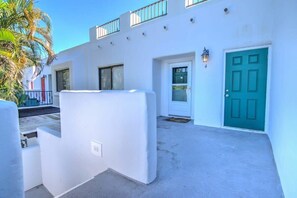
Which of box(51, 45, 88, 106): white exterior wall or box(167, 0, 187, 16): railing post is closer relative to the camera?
box(167, 0, 187, 16): railing post

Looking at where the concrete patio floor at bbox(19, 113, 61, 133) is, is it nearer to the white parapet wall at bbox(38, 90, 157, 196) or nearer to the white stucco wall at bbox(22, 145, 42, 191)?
the white stucco wall at bbox(22, 145, 42, 191)

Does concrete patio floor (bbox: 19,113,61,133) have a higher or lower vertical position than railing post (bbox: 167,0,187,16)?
lower

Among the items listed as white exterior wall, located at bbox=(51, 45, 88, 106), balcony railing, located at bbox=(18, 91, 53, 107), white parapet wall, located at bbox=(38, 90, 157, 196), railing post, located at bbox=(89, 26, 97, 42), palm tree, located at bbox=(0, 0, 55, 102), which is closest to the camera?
white parapet wall, located at bbox=(38, 90, 157, 196)

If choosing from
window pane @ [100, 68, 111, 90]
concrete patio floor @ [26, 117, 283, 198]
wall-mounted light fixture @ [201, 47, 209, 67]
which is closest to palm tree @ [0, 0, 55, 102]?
window pane @ [100, 68, 111, 90]

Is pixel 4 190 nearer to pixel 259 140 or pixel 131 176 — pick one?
pixel 131 176

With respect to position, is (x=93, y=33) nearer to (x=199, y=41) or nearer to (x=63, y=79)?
(x=63, y=79)

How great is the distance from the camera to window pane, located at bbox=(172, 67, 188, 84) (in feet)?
15.8

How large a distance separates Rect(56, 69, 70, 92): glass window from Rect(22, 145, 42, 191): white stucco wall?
17.0ft

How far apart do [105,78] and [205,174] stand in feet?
18.2

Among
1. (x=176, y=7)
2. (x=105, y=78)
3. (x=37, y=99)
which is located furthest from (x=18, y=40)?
(x=37, y=99)

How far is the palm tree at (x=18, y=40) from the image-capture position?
3.00 meters

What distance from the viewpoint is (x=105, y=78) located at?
6523 mm

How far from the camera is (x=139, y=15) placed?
17.3 feet

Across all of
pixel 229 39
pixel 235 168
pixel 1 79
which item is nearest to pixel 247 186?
pixel 235 168
